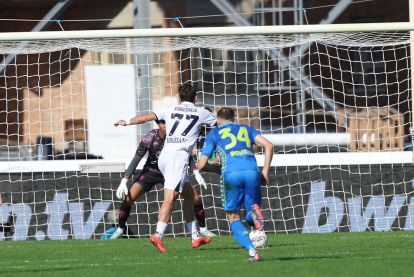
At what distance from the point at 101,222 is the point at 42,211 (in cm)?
86

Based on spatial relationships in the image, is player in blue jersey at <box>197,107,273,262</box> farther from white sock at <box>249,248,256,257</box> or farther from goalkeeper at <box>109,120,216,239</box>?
goalkeeper at <box>109,120,216,239</box>

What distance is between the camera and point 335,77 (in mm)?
23781

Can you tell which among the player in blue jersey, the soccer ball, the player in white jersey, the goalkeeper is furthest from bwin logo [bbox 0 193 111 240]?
the player in blue jersey

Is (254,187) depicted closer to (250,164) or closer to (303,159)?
(250,164)

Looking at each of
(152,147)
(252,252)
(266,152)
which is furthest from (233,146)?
(152,147)

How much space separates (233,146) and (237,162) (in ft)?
0.54

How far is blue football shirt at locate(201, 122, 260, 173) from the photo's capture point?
11.4 m

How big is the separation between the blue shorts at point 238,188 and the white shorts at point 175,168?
4.10ft

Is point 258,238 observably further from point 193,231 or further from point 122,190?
point 122,190

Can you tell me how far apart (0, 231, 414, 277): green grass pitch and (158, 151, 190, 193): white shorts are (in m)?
0.74

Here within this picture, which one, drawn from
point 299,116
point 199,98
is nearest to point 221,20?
point 199,98

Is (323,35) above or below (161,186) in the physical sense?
above

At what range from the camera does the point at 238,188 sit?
11383mm

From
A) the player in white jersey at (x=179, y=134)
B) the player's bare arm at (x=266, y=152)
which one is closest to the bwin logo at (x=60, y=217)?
the player in white jersey at (x=179, y=134)
